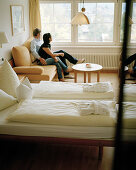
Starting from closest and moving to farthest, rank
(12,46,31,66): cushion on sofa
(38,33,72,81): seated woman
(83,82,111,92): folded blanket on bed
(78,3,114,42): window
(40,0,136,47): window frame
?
(83,82,111,92): folded blanket on bed → (12,46,31,66): cushion on sofa → (38,33,72,81): seated woman → (40,0,136,47): window frame → (78,3,114,42): window

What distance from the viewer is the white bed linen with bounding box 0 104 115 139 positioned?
88.0 inches

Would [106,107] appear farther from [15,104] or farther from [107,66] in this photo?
[107,66]

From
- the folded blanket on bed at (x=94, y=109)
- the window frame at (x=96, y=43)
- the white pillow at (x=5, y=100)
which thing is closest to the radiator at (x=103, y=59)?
the window frame at (x=96, y=43)

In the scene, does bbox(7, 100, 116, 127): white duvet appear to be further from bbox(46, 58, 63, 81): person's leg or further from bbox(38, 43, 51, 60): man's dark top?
bbox(38, 43, 51, 60): man's dark top

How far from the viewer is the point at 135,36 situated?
445mm

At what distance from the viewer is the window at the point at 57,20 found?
235 inches

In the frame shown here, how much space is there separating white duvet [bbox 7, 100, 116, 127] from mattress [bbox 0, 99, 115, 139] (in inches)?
1.6

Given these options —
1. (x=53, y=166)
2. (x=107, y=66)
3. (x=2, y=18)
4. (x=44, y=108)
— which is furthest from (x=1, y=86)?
(x=107, y=66)

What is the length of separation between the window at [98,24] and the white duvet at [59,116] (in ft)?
12.8

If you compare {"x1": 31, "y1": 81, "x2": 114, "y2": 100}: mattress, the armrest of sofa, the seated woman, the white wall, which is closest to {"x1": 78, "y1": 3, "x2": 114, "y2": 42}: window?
the seated woman

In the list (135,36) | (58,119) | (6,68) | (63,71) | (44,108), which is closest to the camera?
(135,36)

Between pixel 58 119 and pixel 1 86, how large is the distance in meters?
1.11

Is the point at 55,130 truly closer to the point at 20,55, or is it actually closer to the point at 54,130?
the point at 54,130

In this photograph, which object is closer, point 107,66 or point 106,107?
point 106,107
